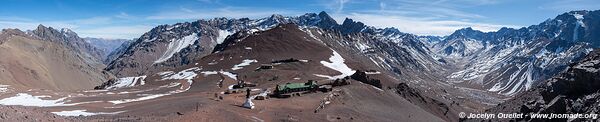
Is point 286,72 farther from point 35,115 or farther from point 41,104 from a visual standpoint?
point 35,115

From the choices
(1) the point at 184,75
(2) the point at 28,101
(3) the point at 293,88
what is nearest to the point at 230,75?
(1) the point at 184,75

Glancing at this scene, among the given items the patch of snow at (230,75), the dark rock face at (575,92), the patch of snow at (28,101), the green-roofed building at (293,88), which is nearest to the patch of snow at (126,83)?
the patch of snow at (230,75)

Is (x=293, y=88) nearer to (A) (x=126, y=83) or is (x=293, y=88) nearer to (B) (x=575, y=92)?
(B) (x=575, y=92)

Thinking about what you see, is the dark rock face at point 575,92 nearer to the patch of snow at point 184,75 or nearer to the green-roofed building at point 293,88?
the green-roofed building at point 293,88

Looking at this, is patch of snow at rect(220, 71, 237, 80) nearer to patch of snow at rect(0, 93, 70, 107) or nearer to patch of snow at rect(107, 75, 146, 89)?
patch of snow at rect(107, 75, 146, 89)

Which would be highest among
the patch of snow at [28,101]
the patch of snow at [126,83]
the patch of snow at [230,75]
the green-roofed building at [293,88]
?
the green-roofed building at [293,88]

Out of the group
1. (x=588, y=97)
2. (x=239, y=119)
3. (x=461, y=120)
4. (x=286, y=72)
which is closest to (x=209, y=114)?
(x=239, y=119)

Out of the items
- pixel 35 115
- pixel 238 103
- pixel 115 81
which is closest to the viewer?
pixel 35 115

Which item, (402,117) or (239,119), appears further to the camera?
(402,117)

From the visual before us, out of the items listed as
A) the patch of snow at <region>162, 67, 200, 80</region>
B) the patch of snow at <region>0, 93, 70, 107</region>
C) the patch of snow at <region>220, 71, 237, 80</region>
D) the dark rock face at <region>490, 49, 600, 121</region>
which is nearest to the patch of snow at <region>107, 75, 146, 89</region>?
the patch of snow at <region>162, 67, 200, 80</region>

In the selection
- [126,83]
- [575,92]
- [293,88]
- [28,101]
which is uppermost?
[575,92]

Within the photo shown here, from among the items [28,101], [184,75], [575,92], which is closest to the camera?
[575,92]
